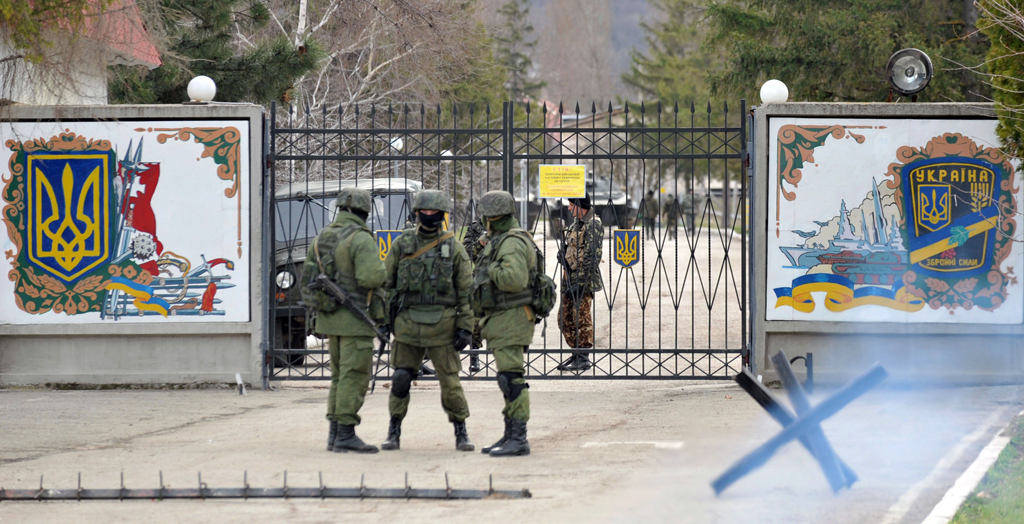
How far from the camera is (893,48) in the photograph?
1481 centimetres

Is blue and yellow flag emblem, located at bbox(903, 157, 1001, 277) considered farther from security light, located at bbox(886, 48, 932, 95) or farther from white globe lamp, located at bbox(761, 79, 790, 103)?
white globe lamp, located at bbox(761, 79, 790, 103)

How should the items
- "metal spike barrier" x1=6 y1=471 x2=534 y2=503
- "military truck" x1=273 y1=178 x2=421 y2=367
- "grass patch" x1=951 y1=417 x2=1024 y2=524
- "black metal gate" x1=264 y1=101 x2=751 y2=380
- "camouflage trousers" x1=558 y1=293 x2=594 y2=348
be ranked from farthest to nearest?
"military truck" x1=273 y1=178 x2=421 y2=367 → "camouflage trousers" x1=558 y1=293 x2=594 y2=348 → "black metal gate" x1=264 y1=101 x2=751 y2=380 → "metal spike barrier" x1=6 y1=471 x2=534 y2=503 → "grass patch" x1=951 y1=417 x2=1024 y2=524

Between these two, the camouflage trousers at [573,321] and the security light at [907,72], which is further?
the camouflage trousers at [573,321]

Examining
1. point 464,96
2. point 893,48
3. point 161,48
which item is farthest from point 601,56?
point 161,48

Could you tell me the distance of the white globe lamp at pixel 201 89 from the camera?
9.11m

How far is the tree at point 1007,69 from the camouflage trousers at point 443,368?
4.54 m

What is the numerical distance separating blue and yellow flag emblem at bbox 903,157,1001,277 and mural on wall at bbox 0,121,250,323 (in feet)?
19.3

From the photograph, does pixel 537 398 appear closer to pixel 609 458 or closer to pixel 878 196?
pixel 609 458

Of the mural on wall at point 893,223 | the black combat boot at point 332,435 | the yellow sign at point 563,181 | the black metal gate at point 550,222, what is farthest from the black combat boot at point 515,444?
the mural on wall at point 893,223

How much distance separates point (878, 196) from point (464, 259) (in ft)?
13.3

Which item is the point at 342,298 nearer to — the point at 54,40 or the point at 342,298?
the point at 342,298

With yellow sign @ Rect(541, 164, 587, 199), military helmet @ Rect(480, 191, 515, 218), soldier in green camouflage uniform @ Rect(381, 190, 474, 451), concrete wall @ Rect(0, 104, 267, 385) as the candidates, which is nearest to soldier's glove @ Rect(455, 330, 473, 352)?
soldier in green camouflage uniform @ Rect(381, 190, 474, 451)

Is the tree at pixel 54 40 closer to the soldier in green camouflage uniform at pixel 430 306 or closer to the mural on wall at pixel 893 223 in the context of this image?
the soldier in green camouflage uniform at pixel 430 306

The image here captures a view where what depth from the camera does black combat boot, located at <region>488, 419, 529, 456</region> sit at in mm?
6680
